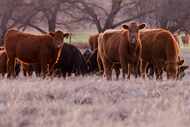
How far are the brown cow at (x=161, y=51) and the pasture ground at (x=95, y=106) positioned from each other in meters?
5.00

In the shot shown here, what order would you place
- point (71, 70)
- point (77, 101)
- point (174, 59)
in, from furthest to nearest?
point (71, 70), point (174, 59), point (77, 101)

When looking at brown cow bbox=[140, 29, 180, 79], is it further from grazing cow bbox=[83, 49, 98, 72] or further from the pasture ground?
grazing cow bbox=[83, 49, 98, 72]

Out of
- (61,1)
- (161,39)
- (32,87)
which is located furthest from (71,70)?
(61,1)

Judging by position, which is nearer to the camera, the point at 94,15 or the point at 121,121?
the point at 121,121

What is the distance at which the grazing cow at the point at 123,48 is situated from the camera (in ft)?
48.5

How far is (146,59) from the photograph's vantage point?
1661cm

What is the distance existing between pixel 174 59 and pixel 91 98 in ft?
23.4

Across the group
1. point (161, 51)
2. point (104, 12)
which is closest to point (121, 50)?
point (161, 51)

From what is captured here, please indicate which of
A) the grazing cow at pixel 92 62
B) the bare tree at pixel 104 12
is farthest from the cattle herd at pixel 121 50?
the bare tree at pixel 104 12

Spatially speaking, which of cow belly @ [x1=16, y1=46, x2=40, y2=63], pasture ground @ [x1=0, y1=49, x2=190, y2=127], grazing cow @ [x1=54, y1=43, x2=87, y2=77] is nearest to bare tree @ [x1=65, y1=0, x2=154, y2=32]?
grazing cow @ [x1=54, y1=43, x2=87, y2=77]

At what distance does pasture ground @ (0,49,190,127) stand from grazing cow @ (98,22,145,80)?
409 cm

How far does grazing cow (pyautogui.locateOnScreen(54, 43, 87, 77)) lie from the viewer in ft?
62.1

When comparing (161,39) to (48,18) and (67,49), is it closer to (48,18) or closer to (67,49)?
(67,49)

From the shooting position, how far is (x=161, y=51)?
16.0 metres
